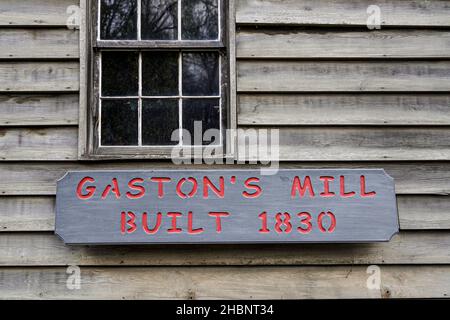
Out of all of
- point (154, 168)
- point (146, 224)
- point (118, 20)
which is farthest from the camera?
point (118, 20)

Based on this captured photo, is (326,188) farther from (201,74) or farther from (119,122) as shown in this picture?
(119,122)

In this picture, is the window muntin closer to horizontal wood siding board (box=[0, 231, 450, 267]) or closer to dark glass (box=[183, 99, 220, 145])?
dark glass (box=[183, 99, 220, 145])

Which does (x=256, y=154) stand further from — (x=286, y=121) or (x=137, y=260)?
(x=137, y=260)

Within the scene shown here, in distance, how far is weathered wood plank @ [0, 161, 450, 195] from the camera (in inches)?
147

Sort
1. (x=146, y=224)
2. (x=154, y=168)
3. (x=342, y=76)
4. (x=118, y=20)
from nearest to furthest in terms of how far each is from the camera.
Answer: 1. (x=146, y=224)
2. (x=154, y=168)
3. (x=342, y=76)
4. (x=118, y=20)

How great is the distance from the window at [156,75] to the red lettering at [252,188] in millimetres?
255

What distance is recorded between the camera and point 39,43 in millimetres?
3857

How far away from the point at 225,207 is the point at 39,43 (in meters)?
1.56

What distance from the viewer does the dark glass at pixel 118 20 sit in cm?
397

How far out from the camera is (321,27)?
3.92 meters

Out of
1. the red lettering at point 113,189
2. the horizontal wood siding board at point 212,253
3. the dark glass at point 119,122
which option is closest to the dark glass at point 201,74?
the dark glass at point 119,122

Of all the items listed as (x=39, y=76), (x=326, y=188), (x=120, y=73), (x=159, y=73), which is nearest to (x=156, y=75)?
(x=159, y=73)

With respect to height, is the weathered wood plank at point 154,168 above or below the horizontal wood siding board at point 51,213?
above

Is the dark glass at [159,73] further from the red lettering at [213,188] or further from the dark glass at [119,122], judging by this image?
the red lettering at [213,188]
